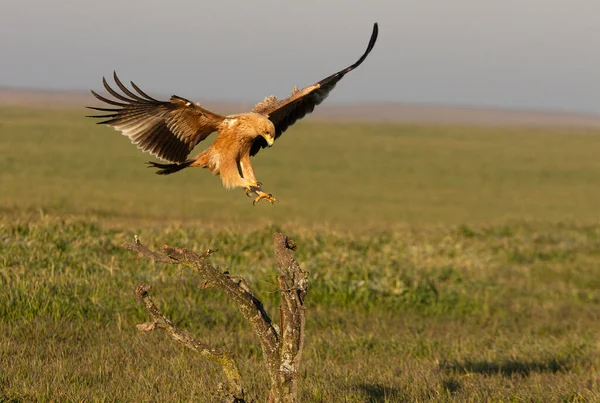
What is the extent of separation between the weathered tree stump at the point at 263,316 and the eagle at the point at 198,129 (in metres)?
0.73

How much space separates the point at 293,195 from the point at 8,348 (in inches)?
865

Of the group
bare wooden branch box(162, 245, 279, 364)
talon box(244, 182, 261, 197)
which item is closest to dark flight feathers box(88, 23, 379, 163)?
talon box(244, 182, 261, 197)

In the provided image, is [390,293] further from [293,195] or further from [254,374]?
[293,195]

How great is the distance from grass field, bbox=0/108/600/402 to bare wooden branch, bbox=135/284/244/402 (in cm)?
89

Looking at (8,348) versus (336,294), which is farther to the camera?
(336,294)

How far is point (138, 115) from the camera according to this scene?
6340mm

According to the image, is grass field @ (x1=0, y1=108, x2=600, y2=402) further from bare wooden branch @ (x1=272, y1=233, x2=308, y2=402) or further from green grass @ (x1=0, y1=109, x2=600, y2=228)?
bare wooden branch @ (x1=272, y1=233, x2=308, y2=402)

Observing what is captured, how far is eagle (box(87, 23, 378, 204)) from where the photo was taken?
18.8 feet

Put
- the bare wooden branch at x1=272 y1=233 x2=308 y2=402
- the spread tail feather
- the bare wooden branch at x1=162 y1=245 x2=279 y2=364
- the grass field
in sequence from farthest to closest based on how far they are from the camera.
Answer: the grass field, the spread tail feather, the bare wooden branch at x1=272 y1=233 x2=308 y2=402, the bare wooden branch at x1=162 y1=245 x2=279 y2=364

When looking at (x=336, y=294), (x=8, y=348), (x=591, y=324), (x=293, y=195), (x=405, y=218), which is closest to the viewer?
(x=8, y=348)

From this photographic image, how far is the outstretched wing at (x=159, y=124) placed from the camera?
6.07m

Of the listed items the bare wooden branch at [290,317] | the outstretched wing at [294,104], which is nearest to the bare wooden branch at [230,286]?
the bare wooden branch at [290,317]

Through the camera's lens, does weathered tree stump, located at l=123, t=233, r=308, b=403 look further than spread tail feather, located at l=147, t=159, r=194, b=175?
No

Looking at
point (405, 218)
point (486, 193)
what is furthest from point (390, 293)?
point (486, 193)
